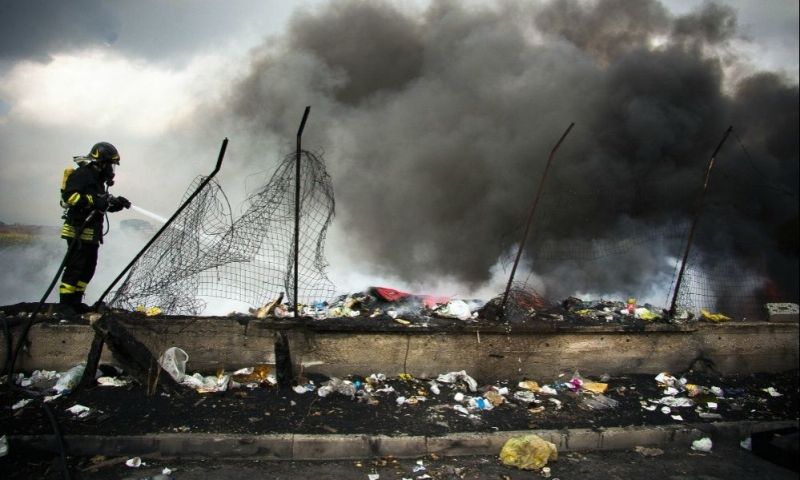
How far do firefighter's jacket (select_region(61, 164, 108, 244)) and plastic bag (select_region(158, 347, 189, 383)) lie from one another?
1.39 meters

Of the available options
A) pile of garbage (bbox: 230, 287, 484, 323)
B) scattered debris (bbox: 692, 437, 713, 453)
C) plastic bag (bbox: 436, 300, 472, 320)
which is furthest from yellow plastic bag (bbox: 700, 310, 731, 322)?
→ plastic bag (bbox: 436, 300, 472, 320)

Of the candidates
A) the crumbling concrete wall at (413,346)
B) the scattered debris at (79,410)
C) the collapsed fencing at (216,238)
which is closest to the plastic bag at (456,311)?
the crumbling concrete wall at (413,346)

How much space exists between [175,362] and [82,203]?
1.70 m

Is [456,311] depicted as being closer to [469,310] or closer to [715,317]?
[469,310]

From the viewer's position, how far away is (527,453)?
123 inches

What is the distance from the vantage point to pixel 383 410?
3.71 meters

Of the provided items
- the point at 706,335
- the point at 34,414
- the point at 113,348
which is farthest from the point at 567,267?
the point at 34,414

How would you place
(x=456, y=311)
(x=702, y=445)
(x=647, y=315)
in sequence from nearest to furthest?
1. (x=702, y=445)
2. (x=456, y=311)
3. (x=647, y=315)

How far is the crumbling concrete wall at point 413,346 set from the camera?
4.04 m

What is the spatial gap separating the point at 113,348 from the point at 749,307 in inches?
352

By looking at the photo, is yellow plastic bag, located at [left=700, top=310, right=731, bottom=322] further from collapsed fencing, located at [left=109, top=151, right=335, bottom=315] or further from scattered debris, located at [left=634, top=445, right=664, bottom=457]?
collapsed fencing, located at [left=109, top=151, right=335, bottom=315]

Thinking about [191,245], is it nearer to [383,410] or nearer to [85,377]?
[85,377]

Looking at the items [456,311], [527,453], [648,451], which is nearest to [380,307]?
[456,311]

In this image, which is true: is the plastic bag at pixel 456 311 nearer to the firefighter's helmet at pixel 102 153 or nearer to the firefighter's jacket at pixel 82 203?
the firefighter's jacket at pixel 82 203
